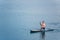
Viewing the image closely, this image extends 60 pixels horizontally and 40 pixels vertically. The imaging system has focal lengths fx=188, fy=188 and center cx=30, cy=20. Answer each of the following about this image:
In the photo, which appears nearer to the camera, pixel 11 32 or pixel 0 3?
pixel 11 32

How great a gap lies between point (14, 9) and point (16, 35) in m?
4.46

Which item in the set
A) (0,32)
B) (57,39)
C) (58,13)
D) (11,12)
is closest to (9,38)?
(0,32)

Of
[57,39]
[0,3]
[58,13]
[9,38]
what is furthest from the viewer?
A: [0,3]

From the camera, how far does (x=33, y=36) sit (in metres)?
4.92

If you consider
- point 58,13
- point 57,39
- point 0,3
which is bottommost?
point 57,39

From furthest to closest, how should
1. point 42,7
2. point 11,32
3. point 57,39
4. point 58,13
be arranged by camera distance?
point 42,7
point 58,13
point 11,32
point 57,39

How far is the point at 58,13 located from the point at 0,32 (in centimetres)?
323

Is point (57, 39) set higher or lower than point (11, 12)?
lower

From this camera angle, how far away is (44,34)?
16.5 feet

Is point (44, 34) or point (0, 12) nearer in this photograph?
point (44, 34)

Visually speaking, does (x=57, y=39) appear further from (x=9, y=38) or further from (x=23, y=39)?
(x=9, y=38)

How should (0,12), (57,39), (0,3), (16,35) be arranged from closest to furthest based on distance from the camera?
(57,39)
(16,35)
(0,12)
(0,3)

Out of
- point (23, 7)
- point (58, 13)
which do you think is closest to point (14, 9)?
point (23, 7)

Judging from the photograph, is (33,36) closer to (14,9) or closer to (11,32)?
(11,32)
